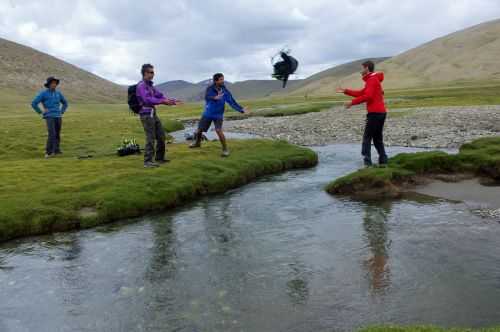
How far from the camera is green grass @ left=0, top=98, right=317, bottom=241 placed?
13.7 meters

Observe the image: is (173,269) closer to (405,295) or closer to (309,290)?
(309,290)

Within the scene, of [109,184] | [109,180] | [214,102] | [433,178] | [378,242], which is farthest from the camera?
[214,102]

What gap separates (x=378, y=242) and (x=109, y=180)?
386 inches

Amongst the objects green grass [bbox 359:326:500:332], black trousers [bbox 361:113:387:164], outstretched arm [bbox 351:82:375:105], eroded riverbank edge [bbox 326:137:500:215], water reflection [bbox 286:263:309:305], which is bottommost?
water reflection [bbox 286:263:309:305]

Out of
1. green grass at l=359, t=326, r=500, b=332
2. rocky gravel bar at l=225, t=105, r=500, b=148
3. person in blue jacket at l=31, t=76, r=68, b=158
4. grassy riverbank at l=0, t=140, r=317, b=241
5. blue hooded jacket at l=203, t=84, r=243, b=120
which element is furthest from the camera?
rocky gravel bar at l=225, t=105, r=500, b=148

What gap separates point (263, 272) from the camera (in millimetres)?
9812

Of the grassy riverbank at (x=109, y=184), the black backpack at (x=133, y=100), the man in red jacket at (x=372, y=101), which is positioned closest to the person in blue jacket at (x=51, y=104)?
the grassy riverbank at (x=109, y=184)

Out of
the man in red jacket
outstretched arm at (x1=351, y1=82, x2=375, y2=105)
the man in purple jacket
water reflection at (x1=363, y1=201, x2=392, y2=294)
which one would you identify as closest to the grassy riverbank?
the man in purple jacket

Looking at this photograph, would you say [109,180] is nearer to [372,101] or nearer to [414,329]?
[372,101]

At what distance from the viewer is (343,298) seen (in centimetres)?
848

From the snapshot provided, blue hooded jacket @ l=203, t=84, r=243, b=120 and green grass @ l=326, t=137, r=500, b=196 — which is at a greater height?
blue hooded jacket @ l=203, t=84, r=243, b=120

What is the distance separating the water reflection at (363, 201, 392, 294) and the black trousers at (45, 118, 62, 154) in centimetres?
1594

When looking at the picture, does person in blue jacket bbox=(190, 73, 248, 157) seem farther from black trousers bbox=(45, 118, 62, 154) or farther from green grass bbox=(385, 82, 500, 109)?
green grass bbox=(385, 82, 500, 109)

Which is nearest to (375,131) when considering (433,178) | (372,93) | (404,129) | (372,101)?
(372,101)
